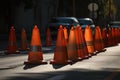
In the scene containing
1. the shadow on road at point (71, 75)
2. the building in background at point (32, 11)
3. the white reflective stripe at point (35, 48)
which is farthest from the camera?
the building in background at point (32, 11)

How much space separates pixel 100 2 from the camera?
208ft

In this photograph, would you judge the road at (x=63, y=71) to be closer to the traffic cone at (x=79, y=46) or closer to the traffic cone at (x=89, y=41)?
the traffic cone at (x=79, y=46)

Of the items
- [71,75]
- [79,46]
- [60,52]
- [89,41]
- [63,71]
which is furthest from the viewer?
[89,41]

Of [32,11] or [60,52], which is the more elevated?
[32,11]

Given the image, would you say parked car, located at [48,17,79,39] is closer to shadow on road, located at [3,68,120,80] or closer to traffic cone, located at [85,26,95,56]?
traffic cone, located at [85,26,95,56]

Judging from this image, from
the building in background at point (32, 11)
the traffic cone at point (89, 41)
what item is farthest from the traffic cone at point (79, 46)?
the building in background at point (32, 11)

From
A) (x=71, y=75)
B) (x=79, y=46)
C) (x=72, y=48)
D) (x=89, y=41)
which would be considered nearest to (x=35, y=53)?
(x=72, y=48)

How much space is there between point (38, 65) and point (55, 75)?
243 centimetres

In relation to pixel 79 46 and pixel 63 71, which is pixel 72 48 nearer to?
pixel 79 46

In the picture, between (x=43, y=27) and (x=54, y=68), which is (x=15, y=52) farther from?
(x=43, y=27)

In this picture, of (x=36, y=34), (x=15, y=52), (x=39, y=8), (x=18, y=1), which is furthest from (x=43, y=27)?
(x=36, y=34)

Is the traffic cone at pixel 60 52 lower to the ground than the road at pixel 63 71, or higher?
higher

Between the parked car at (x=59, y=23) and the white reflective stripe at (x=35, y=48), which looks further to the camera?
the parked car at (x=59, y=23)

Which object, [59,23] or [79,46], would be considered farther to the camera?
[59,23]
